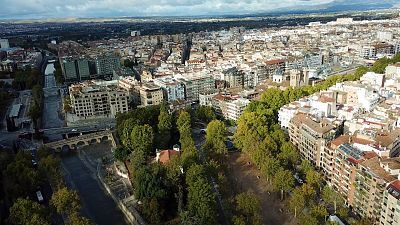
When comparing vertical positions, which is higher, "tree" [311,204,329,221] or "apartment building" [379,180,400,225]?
"apartment building" [379,180,400,225]

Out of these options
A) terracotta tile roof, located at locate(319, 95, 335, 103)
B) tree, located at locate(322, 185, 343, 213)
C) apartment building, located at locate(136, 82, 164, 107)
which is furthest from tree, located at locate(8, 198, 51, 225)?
apartment building, located at locate(136, 82, 164, 107)

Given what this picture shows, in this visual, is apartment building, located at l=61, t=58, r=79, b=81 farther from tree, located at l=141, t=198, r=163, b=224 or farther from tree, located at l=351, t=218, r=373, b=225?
tree, located at l=351, t=218, r=373, b=225

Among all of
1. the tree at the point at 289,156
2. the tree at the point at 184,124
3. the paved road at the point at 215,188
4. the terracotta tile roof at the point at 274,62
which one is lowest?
the paved road at the point at 215,188

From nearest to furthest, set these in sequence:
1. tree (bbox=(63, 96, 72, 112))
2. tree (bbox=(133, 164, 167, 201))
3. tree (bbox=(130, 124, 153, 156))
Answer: tree (bbox=(133, 164, 167, 201)) < tree (bbox=(130, 124, 153, 156)) < tree (bbox=(63, 96, 72, 112))

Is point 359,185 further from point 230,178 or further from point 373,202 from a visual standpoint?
point 230,178

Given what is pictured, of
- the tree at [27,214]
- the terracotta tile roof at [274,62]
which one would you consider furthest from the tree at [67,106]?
the terracotta tile roof at [274,62]

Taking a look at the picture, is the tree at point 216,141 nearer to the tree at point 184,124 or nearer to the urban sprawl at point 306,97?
the tree at point 184,124

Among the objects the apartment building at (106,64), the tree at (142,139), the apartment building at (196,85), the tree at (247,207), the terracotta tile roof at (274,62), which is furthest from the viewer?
the apartment building at (106,64)
